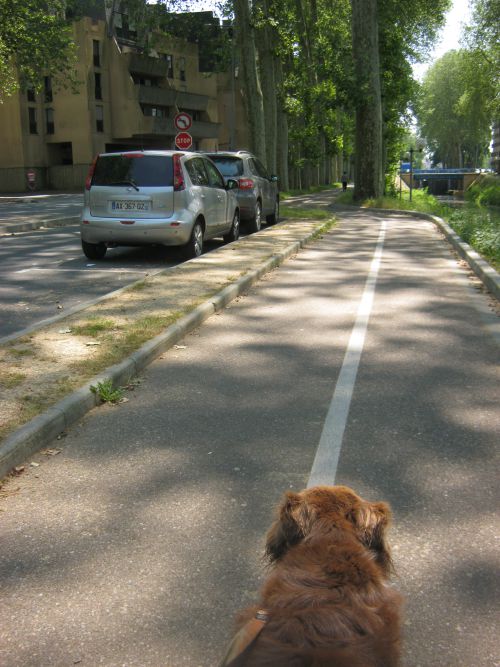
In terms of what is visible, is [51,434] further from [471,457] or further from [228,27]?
[228,27]

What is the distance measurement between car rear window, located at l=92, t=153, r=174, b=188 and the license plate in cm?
31

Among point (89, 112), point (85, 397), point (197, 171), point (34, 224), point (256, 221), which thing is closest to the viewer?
point (85, 397)

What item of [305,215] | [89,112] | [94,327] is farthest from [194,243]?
[89,112]

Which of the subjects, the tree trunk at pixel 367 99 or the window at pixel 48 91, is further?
the window at pixel 48 91

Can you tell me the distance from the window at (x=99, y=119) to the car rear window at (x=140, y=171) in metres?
44.6

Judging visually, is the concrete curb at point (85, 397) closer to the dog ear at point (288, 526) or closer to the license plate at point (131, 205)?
the dog ear at point (288, 526)

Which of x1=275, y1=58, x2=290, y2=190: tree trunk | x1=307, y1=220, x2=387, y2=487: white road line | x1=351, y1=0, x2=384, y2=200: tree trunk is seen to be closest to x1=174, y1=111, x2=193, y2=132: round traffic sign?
x1=351, y1=0, x2=384, y2=200: tree trunk

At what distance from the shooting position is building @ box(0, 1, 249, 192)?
52.4m

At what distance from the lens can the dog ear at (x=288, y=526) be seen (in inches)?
67.5

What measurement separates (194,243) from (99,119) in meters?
45.3

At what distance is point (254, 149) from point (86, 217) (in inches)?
706

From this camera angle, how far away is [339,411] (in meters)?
5.16

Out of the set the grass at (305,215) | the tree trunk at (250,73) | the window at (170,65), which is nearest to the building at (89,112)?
the window at (170,65)

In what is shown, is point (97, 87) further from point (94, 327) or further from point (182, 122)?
point (94, 327)
